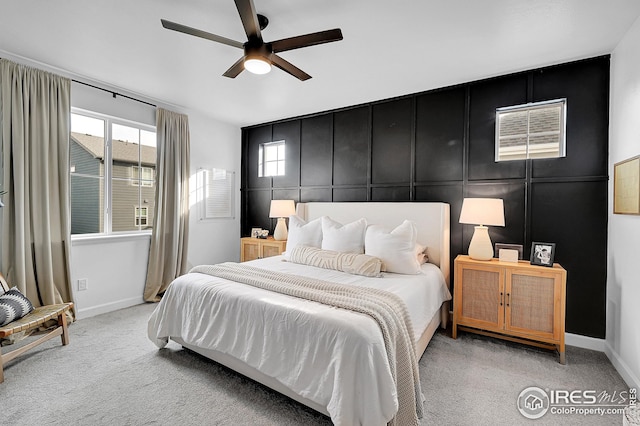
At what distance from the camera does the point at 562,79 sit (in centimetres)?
281

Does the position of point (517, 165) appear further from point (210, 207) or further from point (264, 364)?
point (210, 207)

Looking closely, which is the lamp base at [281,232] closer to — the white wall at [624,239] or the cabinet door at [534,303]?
the cabinet door at [534,303]

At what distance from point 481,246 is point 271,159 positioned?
133 inches

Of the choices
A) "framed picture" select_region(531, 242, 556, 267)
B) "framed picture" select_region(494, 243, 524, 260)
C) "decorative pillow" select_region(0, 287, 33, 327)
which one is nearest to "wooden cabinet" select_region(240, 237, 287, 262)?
"decorative pillow" select_region(0, 287, 33, 327)

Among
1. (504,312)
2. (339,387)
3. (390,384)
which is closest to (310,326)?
(339,387)

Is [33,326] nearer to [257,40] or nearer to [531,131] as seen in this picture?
[257,40]

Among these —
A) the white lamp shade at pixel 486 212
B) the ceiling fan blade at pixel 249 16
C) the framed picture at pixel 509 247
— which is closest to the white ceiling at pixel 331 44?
the ceiling fan blade at pixel 249 16

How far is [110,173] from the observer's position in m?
3.59

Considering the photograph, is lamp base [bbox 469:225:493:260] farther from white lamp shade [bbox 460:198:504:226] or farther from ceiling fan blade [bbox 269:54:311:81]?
ceiling fan blade [bbox 269:54:311:81]

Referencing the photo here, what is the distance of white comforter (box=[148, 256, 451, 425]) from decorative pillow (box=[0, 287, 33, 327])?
3.26ft

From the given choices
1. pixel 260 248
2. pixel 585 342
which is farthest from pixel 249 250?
pixel 585 342

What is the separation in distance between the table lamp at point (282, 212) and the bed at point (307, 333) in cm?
122

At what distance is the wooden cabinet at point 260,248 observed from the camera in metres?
4.24

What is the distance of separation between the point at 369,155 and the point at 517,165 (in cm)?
166
